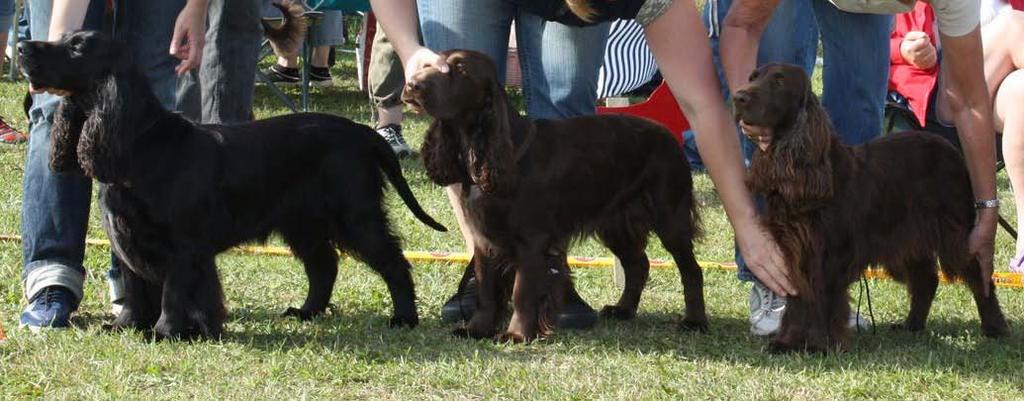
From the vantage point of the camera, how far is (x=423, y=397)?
330 centimetres

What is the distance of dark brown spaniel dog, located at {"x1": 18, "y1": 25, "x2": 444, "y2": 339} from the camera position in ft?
11.3

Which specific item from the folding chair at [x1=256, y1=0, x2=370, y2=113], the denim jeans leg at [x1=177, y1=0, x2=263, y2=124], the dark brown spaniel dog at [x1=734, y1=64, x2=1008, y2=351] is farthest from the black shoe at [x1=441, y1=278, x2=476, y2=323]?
the folding chair at [x1=256, y1=0, x2=370, y2=113]

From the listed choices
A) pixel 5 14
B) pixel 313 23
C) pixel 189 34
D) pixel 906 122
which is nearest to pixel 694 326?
pixel 189 34

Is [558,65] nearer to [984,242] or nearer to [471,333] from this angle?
[471,333]

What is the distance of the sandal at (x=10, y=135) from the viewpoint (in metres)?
7.52

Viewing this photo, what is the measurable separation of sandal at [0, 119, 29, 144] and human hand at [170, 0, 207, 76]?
13.0 ft

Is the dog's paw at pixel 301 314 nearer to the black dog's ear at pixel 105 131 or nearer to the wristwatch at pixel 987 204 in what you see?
the black dog's ear at pixel 105 131

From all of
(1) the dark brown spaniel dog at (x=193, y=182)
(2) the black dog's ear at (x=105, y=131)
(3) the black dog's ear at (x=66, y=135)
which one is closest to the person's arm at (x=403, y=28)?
(1) the dark brown spaniel dog at (x=193, y=182)

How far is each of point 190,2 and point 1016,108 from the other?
2.62 metres

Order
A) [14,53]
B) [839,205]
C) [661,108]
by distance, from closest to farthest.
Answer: [839,205] → [661,108] → [14,53]

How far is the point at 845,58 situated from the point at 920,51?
65.0 inches

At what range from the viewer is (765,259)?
383 centimetres

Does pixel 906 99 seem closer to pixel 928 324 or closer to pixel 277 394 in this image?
pixel 928 324

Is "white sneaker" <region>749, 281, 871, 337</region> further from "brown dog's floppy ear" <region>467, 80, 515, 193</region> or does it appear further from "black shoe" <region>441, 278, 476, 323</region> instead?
"brown dog's floppy ear" <region>467, 80, 515, 193</region>
